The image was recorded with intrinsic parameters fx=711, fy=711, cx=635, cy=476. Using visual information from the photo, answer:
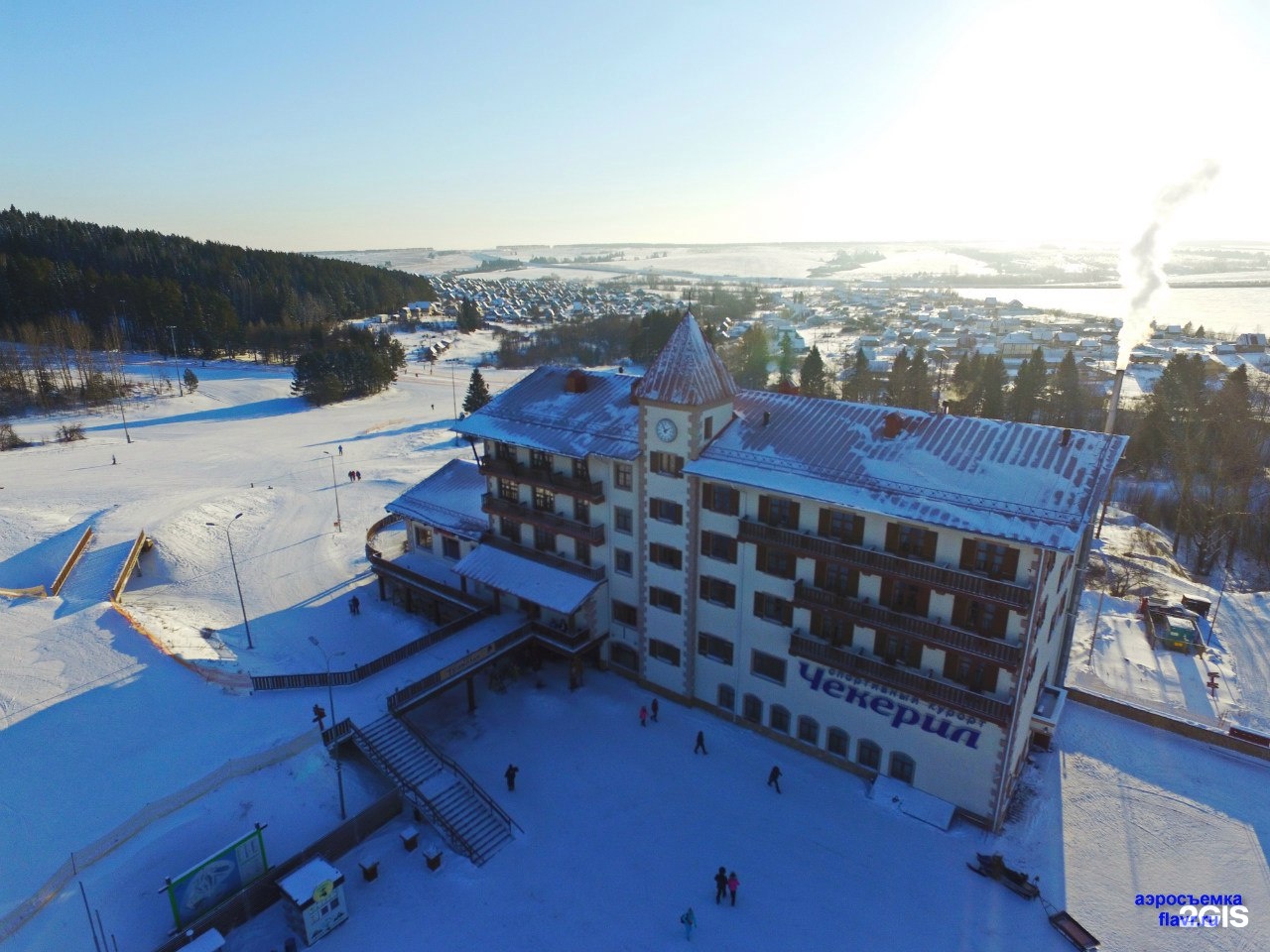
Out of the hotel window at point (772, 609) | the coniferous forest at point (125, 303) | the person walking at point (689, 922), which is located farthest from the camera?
the coniferous forest at point (125, 303)

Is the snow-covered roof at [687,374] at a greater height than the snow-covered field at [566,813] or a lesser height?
greater

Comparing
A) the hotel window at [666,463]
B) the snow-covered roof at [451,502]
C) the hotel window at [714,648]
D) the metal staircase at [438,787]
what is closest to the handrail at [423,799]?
the metal staircase at [438,787]

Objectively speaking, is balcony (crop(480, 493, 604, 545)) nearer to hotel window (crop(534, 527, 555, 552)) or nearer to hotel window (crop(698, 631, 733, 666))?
hotel window (crop(534, 527, 555, 552))

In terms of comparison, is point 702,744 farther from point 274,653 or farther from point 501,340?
point 501,340

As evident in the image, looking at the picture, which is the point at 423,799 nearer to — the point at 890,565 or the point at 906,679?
the point at 906,679

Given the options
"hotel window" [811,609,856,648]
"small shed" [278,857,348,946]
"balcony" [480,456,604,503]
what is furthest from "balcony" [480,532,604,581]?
"small shed" [278,857,348,946]

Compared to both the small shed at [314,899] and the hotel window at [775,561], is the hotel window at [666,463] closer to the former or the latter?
the hotel window at [775,561]
